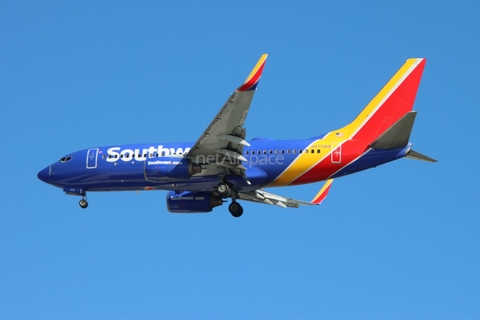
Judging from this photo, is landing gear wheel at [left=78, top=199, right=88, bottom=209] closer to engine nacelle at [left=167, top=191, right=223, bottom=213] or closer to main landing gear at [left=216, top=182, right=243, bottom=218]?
engine nacelle at [left=167, top=191, right=223, bottom=213]

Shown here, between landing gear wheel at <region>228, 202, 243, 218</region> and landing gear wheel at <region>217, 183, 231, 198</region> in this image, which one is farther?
landing gear wheel at <region>228, 202, 243, 218</region>

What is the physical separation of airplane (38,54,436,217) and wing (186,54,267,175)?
5 centimetres

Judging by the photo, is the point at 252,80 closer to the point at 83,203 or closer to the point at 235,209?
the point at 235,209

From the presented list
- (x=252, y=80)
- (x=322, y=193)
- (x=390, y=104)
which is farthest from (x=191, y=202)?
(x=252, y=80)

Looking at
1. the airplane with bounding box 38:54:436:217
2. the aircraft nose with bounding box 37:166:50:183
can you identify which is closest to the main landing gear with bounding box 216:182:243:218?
the airplane with bounding box 38:54:436:217

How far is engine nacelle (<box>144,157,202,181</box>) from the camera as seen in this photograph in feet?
161

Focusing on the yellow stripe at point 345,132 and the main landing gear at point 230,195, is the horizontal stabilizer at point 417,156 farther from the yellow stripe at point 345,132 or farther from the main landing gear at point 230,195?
the main landing gear at point 230,195

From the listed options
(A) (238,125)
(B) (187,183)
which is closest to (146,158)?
(B) (187,183)

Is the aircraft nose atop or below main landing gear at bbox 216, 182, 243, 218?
atop

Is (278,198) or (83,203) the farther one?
(278,198)

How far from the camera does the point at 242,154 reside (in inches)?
1987

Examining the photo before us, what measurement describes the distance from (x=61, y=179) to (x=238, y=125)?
13600 millimetres

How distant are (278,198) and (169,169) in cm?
1099

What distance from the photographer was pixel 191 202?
55031mm
